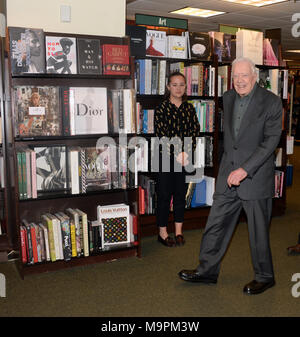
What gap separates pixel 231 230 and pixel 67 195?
1313 millimetres

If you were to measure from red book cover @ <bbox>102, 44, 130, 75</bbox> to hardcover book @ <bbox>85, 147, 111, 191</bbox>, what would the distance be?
65 cm

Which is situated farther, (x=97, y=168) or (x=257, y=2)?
(x=257, y=2)

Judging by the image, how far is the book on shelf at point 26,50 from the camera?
294cm

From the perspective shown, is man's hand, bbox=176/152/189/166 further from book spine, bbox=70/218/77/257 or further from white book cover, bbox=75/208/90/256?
book spine, bbox=70/218/77/257

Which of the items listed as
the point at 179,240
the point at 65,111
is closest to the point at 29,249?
the point at 65,111

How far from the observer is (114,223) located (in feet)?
11.4

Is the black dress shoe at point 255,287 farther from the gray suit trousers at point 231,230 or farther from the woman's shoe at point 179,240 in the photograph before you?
the woman's shoe at point 179,240

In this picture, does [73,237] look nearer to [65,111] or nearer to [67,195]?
[67,195]

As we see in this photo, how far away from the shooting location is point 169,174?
3.76 meters

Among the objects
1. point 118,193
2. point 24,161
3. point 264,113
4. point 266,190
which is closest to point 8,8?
point 24,161

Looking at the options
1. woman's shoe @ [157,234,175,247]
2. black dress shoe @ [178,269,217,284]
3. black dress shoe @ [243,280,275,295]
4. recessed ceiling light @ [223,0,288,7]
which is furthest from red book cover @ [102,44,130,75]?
recessed ceiling light @ [223,0,288,7]

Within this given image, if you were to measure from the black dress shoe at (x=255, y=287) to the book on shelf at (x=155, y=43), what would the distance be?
2383mm

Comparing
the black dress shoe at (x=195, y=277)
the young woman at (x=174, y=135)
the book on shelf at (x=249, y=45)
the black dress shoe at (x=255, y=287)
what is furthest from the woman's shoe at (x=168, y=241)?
the book on shelf at (x=249, y=45)
